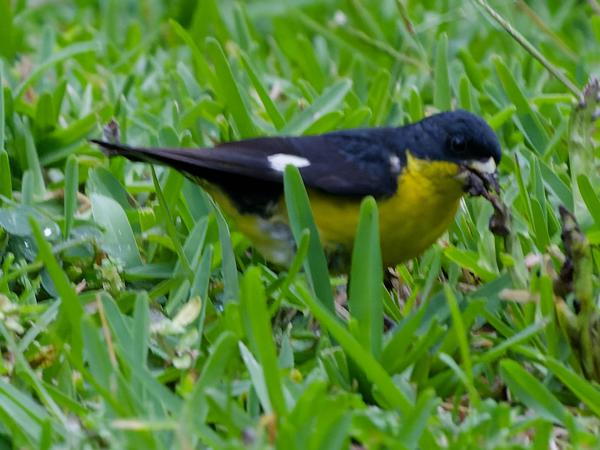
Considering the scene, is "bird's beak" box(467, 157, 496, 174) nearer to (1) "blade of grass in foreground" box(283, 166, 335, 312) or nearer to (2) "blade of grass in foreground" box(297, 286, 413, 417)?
(1) "blade of grass in foreground" box(283, 166, 335, 312)

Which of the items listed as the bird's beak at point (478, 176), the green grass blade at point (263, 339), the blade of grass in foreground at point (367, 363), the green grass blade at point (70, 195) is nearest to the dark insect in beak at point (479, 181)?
the bird's beak at point (478, 176)

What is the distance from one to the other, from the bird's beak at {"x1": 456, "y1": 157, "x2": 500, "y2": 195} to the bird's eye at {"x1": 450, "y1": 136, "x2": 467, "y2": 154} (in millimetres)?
43

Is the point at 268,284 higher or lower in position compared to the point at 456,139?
lower

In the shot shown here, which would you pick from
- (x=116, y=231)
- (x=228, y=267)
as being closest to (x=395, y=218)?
(x=228, y=267)

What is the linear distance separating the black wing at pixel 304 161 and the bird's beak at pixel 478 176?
19 centimetres

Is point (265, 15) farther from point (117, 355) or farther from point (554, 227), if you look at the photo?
point (117, 355)

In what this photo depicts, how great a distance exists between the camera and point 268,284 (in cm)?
319

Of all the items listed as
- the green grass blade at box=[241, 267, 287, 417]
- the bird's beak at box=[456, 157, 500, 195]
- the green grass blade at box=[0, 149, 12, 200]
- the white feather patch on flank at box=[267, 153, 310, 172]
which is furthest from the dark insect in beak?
the green grass blade at box=[0, 149, 12, 200]

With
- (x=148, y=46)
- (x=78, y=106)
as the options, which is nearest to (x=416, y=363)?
(x=78, y=106)

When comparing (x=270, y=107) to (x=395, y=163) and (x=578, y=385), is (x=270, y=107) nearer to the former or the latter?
(x=395, y=163)

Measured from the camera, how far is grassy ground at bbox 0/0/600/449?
94.1 inches

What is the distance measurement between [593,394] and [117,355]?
0.99 meters

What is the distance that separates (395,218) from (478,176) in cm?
25

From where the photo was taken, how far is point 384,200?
332cm
